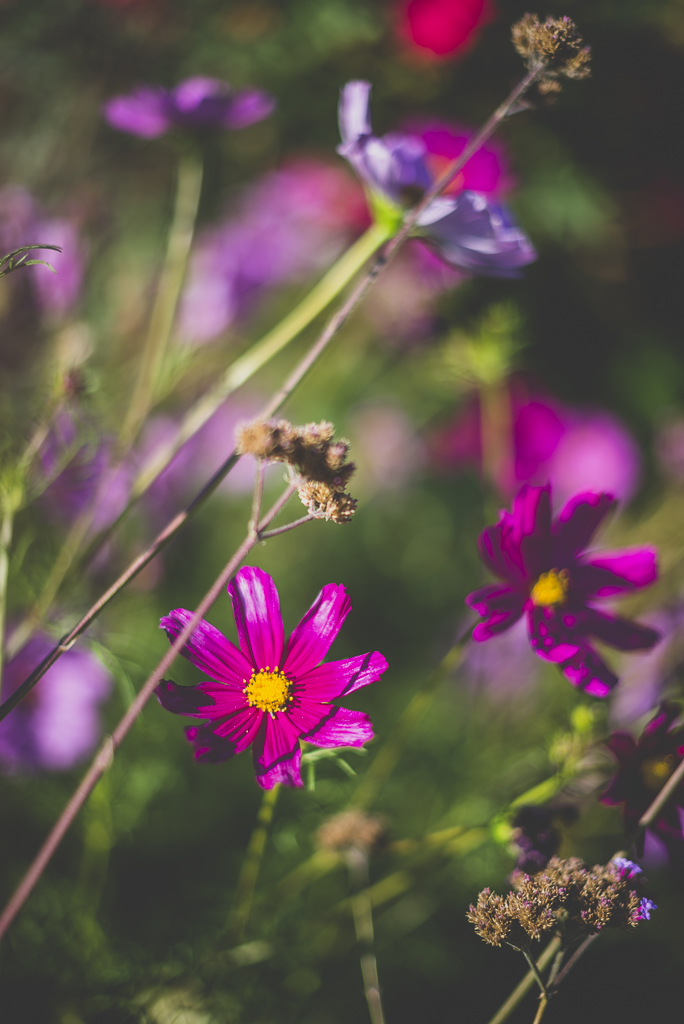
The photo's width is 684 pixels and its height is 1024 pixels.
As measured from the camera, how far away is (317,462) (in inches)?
11.4

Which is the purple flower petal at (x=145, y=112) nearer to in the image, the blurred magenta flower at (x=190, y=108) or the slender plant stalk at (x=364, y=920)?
the blurred magenta flower at (x=190, y=108)

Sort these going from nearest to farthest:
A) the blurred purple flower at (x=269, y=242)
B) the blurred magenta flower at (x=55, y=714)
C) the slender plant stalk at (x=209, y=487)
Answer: the slender plant stalk at (x=209, y=487)
the blurred magenta flower at (x=55, y=714)
the blurred purple flower at (x=269, y=242)

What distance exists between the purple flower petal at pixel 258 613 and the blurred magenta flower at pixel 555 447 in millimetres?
564

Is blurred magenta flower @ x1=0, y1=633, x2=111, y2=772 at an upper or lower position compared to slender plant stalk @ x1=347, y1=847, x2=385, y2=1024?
lower

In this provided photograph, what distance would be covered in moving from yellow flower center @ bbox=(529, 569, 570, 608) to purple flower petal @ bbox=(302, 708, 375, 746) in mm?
142

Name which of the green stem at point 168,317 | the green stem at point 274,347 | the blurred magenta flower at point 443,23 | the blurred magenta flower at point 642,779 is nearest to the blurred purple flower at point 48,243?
the green stem at point 168,317

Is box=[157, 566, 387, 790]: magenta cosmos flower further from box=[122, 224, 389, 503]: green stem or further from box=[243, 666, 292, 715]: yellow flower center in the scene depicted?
box=[122, 224, 389, 503]: green stem

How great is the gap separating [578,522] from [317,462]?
180 mm

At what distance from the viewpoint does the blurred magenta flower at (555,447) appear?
2.87ft

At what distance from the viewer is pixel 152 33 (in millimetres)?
1015

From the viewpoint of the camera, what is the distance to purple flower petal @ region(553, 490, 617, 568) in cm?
38

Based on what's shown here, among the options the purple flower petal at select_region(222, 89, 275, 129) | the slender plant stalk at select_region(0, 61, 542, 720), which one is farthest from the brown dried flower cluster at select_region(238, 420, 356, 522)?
the purple flower petal at select_region(222, 89, 275, 129)

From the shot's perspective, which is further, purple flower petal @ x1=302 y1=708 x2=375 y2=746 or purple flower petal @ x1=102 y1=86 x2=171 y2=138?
purple flower petal @ x1=102 y1=86 x2=171 y2=138

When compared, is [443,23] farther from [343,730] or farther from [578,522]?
[343,730]
